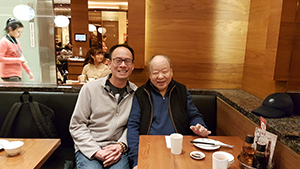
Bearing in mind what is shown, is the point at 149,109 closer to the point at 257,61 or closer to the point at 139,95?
the point at 139,95

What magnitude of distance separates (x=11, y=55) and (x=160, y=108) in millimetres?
2825

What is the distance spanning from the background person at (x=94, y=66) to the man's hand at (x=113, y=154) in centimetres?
247

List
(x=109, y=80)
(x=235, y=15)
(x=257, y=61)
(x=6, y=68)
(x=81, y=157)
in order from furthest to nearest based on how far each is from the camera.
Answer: (x=6, y=68) < (x=235, y=15) < (x=257, y=61) < (x=109, y=80) < (x=81, y=157)

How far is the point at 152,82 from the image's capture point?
5.94 ft

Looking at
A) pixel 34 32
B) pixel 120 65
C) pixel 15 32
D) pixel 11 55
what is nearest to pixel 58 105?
pixel 120 65

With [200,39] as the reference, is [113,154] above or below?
below

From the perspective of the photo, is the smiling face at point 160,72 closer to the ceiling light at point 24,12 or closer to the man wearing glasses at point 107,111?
the man wearing glasses at point 107,111

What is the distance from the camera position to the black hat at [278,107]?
1.39 m

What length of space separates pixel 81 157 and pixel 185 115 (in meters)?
0.89

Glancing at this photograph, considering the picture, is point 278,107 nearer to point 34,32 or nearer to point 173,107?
point 173,107

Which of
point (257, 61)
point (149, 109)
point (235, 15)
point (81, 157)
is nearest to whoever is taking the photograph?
point (81, 157)

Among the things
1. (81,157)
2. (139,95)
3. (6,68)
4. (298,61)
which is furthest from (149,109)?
(6,68)

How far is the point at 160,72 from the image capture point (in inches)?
69.5

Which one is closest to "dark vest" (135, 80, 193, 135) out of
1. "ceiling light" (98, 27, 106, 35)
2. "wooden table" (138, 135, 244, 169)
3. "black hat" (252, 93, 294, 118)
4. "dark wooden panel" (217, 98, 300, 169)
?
"wooden table" (138, 135, 244, 169)
